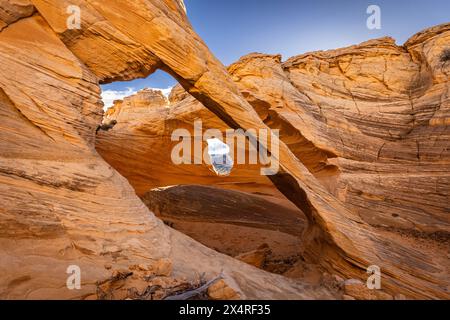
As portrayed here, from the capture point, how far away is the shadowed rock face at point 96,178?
14.6 feet

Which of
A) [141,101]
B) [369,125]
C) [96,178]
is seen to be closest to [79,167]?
[96,178]

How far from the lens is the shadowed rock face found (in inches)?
175

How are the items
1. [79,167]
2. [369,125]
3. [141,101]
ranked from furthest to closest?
[141,101] → [369,125] → [79,167]

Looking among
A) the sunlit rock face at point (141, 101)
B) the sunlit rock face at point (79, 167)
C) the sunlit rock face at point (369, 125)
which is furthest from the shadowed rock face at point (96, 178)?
the sunlit rock face at point (141, 101)

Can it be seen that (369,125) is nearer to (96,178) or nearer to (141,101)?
(96,178)

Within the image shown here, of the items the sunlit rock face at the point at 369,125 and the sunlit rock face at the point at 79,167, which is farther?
the sunlit rock face at the point at 369,125

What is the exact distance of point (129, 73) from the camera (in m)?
7.88

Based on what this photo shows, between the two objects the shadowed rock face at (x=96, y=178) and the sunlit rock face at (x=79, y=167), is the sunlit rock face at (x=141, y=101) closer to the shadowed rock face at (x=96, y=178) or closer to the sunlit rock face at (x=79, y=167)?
the shadowed rock face at (x=96, y=178)

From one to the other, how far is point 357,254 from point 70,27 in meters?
9.49

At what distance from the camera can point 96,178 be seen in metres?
5.72

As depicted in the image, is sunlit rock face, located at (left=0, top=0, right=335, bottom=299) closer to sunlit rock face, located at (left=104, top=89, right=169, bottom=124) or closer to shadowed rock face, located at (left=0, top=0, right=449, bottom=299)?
shadowed rock face, located at (left=0, top=0, right=449, bottom=299)

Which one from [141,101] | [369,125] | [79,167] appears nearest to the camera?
[79,167]

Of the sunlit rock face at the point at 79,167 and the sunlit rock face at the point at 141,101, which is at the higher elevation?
the sunlit rock face at the point at 141,101
